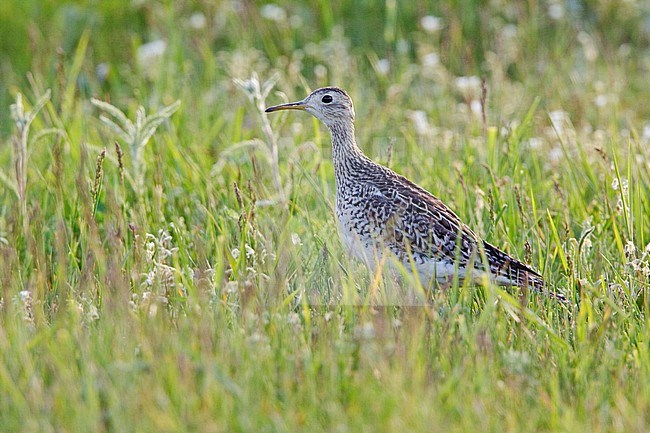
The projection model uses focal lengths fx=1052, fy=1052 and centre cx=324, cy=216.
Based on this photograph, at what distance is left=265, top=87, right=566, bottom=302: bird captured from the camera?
521 centimetres

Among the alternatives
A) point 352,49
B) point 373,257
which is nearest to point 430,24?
point 352,49

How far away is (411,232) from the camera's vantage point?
18.0 feet

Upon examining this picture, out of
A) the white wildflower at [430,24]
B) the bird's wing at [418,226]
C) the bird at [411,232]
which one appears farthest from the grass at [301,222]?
the bird's wing at [418,226]

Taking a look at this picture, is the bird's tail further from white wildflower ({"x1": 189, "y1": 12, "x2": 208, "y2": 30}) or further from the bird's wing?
white wildflower ({"x1": 189, "y1": 12, "x2": 208, "y2": 30})

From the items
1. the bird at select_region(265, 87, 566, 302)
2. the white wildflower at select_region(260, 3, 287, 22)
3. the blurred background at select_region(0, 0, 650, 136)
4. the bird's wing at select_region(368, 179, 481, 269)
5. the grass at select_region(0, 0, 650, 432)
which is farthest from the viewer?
the white wildflower at select_region(260, 3, 287, 22)

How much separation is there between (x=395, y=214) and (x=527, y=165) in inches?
72.2

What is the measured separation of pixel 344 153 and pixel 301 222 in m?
0.48

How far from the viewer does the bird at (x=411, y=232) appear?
521cm

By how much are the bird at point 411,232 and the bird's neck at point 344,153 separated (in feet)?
0.15

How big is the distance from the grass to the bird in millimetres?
155

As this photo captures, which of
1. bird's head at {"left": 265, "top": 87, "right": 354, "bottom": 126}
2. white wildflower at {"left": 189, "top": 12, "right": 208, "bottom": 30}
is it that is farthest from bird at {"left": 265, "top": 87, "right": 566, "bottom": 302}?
white wildflower at {"left": 189, "top": 12, "right": 208, "bottom": 30}

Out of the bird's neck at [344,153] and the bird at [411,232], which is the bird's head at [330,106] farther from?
the bird at [411,232]

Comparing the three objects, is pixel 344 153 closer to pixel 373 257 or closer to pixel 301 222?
pixel 301 222

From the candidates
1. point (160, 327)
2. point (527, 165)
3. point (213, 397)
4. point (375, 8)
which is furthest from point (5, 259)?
point (375, 8)
